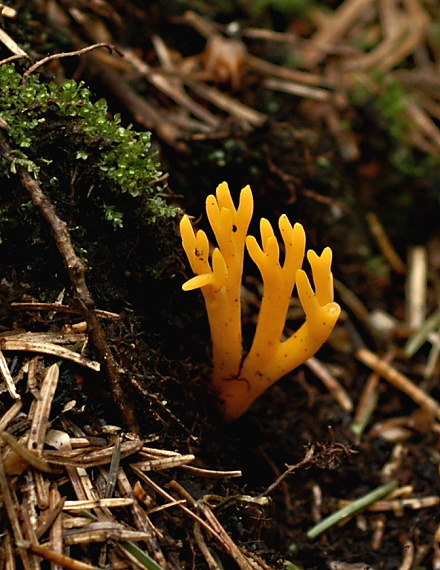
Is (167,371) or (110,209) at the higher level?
(110,209)

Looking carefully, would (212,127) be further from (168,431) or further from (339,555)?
(339,555)

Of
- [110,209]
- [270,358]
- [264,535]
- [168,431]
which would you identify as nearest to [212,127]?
[110,209]

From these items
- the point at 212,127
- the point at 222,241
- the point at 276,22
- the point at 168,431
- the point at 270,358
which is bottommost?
the point at 168,431

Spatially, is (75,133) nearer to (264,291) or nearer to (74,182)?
(74,182)

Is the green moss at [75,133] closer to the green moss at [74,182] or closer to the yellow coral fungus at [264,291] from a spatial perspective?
the green moss at [74,182]

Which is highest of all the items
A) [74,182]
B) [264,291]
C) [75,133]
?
[75,133]

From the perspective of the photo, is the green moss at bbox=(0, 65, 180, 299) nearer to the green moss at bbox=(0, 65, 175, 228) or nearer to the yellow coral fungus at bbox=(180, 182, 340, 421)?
the green moss at bbox=(0, 65, 175, 228)

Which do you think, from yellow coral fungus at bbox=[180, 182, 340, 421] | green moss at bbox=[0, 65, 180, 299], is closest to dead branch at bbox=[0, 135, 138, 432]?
green moss at bbox=[0, 65, 180, 299]

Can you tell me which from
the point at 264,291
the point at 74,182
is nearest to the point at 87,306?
the point at 74,182
